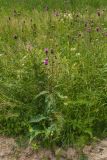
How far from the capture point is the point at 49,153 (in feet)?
15.0

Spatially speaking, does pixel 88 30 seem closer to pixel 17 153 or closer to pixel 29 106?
pixel 29 106

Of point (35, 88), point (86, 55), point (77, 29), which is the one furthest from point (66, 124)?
point (77, 29)

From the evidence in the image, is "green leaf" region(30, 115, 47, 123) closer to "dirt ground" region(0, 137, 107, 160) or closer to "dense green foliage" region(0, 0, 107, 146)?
"dense green foliage" region(0, 0, 107, 146)

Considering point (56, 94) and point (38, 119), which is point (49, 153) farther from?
point (56, 94)

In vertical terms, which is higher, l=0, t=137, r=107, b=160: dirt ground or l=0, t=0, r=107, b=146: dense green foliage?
l=0, t=0, r=107, b=146: dense green foliage

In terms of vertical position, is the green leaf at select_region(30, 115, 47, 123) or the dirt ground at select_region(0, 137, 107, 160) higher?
the green leaf at select_region(30, 115, 47, 123)

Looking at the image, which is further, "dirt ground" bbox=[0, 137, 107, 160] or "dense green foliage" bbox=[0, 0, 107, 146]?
"dense green foliage" bbox=[0, 0, 107, 146]

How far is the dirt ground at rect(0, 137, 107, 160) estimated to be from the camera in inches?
177

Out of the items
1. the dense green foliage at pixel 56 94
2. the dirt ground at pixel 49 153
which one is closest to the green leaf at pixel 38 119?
the dense green foliage at pixel 56 94

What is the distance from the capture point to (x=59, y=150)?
4.53 meters

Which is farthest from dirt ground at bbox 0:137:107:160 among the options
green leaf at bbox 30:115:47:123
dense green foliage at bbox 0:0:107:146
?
green leaf at bbox 30:115:47:123

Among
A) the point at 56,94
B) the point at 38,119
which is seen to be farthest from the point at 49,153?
the point at 56,94

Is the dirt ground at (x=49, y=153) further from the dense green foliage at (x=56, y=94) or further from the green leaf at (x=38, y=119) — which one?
the green leaf at (x=38, y=119)

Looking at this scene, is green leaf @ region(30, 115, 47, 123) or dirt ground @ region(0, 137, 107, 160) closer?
dirt ground @ region(0, 137, 107, 160)
